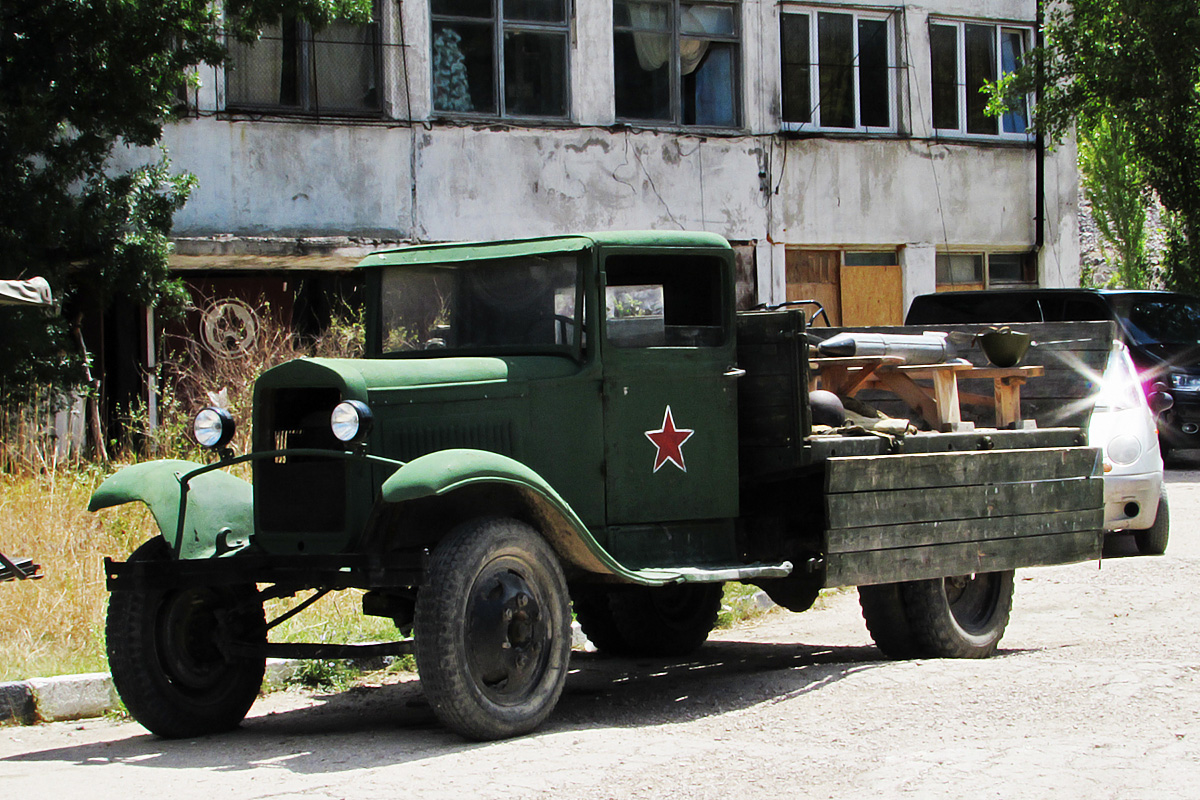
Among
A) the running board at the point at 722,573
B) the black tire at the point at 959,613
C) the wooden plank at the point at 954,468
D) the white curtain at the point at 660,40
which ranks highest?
the white curtain at the point at 660,40

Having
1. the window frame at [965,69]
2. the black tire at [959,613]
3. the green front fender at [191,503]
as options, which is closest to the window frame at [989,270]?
the window frame at [965,69]

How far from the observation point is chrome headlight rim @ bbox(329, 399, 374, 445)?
5824 mm

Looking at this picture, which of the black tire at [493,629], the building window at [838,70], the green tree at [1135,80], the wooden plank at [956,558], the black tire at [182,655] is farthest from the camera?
the building window at [838,70]

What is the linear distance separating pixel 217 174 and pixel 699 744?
497 inches

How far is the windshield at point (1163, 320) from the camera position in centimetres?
1766

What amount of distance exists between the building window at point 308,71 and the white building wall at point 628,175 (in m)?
0.26

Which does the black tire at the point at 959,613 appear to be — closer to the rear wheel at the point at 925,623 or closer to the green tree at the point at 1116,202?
the rear wheel at the point at 925,623

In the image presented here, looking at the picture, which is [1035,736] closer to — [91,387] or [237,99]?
[91,387]

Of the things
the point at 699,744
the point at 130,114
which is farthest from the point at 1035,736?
the point at 130,114

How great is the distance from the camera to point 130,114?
12836 mm

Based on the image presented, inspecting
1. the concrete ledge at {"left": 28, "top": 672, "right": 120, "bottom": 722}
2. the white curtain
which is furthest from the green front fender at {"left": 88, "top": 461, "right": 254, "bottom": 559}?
the white curtain

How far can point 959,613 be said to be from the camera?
26.7 feet

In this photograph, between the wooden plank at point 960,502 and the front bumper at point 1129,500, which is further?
the front bumper at point 1129,500

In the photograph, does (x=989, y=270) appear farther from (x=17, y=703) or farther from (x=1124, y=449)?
Result: (x=17, y=703)
